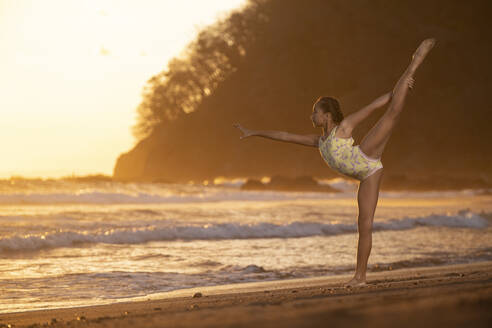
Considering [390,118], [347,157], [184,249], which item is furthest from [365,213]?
[184,249]

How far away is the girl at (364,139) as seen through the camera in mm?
5523

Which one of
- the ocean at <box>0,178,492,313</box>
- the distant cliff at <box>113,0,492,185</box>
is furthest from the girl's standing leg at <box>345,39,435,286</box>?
the distant cliff at <box>113,0,492,185</box>

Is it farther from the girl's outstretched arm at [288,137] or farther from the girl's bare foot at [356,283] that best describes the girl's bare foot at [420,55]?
the girl's bare foot at [356,283]

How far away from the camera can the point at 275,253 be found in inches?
443

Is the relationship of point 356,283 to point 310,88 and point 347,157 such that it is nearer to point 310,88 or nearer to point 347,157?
point 347,157

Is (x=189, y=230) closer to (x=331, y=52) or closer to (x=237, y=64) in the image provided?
(x=331, y=52)

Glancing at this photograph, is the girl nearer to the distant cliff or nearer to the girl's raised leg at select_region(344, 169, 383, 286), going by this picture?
the girl's raised leg at select_region(344, 169, 383, 286)

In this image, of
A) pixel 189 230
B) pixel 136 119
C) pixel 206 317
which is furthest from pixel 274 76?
pixel 206 317

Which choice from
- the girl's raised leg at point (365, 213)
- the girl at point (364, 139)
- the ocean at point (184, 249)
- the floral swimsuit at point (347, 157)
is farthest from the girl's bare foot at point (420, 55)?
the ocean at point (184, 249)

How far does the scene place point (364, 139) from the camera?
5613mm

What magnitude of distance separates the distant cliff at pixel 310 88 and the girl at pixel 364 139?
47195 millimetres

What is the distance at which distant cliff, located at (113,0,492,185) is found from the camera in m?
59.5

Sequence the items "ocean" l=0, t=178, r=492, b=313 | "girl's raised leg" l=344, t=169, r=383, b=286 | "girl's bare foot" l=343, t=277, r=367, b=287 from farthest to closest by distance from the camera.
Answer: "ocean" l=0, t=178, r=492, b=313 < "girl's bare foot" l=343, t=277, r=367, b=287 < "girl's raised leg" l=344, t=169, r=383, b=286

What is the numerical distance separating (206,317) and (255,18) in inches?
3086
